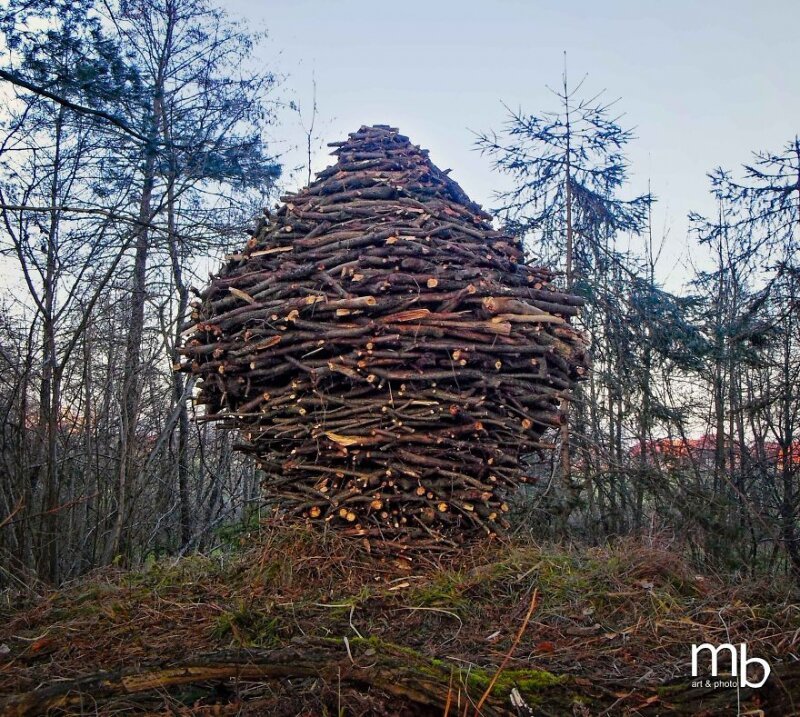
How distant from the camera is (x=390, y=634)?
3.64 m

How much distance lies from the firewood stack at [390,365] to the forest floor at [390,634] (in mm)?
407

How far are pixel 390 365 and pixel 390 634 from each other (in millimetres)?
1841

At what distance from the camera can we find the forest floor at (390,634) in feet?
8.11

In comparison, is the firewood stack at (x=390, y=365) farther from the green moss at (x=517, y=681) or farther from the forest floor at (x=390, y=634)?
the green moss at (x=517, y=681)

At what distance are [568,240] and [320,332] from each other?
697 cm

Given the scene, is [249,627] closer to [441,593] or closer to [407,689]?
[441,593]

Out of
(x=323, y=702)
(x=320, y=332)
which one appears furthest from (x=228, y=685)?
(x=320, y=332)

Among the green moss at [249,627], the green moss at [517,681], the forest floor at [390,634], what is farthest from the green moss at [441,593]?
the green moss at [517,681]

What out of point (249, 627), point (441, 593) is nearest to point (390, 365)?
point (441, 593)

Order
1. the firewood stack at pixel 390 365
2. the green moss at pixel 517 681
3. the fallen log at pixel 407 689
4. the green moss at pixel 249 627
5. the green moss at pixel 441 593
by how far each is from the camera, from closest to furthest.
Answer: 1. the fallen log at pixel 407 689
2. the green moss at pixel 517 681
3. the green moss at pixel 249 627
4. the green moss at pixel 441 593
5. the firewood stack at pixel 390 365

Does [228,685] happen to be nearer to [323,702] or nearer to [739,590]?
[323,702]

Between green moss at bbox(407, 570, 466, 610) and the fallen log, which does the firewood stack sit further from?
the fallen log

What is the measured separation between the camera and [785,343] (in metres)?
10.1

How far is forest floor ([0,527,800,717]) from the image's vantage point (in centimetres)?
247
